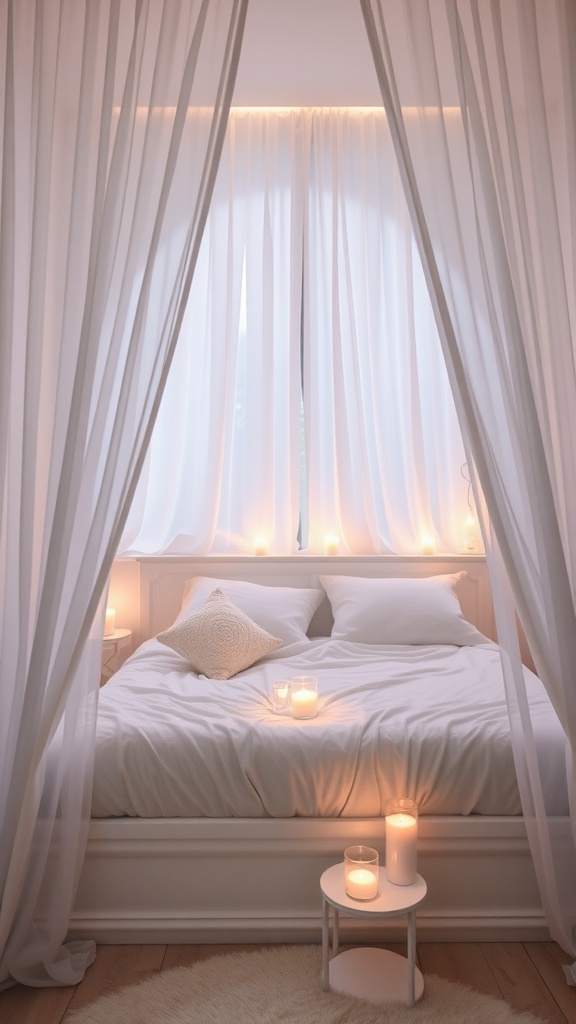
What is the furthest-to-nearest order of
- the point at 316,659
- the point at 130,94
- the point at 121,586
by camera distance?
the point at 121,586 → the point at 316,659 → the point at 130,94

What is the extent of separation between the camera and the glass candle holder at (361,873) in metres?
2.02

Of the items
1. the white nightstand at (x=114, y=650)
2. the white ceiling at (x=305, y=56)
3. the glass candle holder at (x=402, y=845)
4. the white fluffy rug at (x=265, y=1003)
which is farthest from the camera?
the white nightstand at (x=114, y=650)

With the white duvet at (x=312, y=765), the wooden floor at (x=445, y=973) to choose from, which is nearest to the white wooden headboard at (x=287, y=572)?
the white duvet at (x=312, y=765)

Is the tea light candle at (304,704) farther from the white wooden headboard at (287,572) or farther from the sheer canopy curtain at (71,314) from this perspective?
the white wooden headboard at (287,572)

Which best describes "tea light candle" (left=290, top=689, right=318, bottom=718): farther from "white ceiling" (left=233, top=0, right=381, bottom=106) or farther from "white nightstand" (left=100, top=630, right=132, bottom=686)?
"white ceiling" (left=233, top=0, right=381, bottom=106)

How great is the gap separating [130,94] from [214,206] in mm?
2050

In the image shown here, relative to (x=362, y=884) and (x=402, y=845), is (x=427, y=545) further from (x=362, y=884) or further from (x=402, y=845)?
(x=362, y=884)

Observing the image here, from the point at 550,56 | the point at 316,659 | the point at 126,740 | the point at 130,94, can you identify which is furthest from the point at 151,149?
the point at 316,659

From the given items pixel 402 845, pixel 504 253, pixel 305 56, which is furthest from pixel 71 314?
pixel 305 56

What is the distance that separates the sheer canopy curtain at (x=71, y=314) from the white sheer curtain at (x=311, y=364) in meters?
1.94

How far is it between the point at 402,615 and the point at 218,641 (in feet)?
2.84

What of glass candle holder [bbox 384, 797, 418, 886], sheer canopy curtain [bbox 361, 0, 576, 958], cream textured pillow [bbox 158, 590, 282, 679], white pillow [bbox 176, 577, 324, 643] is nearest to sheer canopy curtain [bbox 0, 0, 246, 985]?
sheer canopy curtain [bbox 361, 0, 576, 958]

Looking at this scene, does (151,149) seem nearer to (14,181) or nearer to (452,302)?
(14,181)

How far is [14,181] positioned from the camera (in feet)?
6.70
